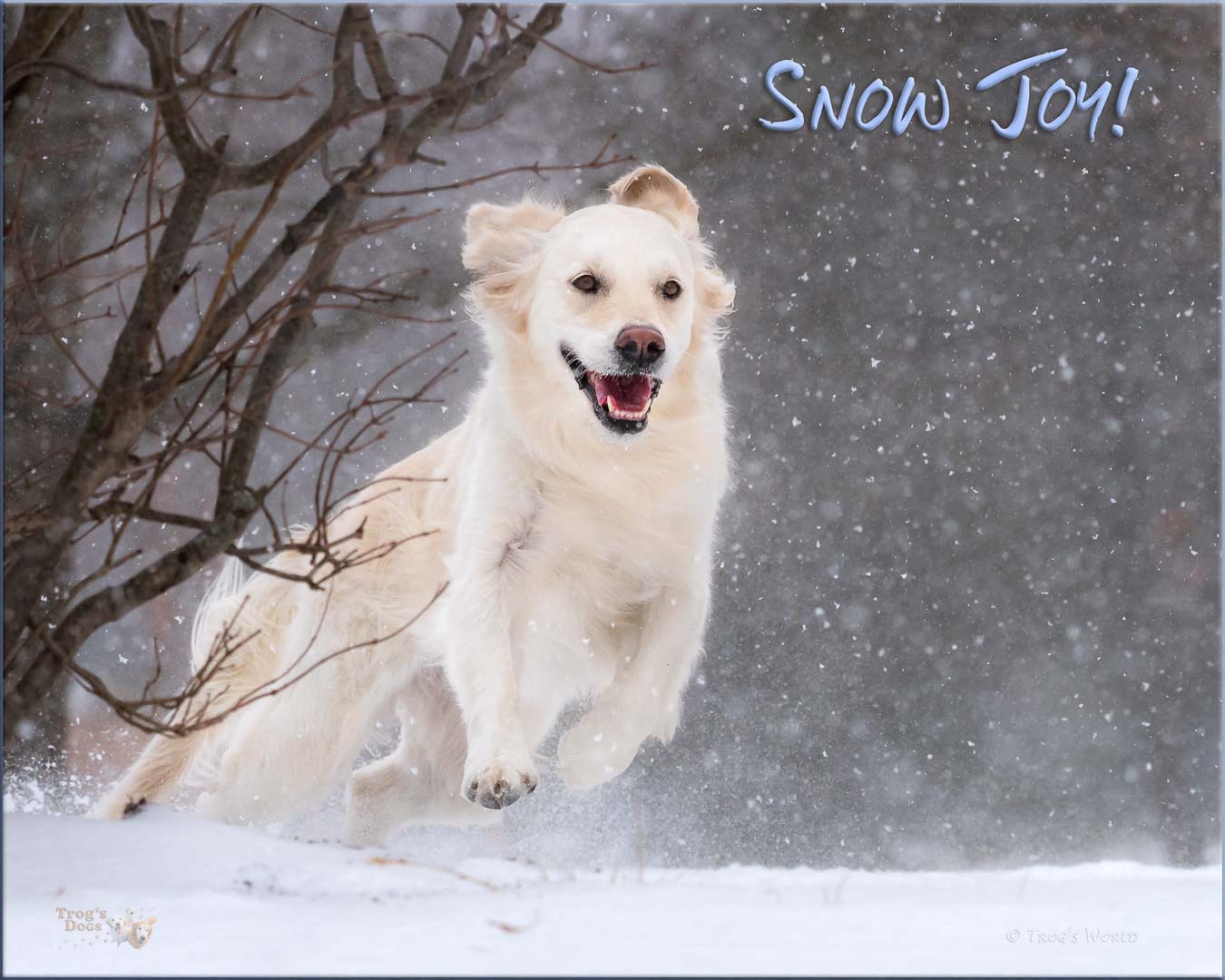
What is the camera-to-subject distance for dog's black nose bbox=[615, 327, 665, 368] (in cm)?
334

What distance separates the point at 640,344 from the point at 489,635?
103 centimetres

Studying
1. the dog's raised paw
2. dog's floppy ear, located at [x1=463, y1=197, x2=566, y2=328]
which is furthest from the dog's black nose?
the dog's raised paw

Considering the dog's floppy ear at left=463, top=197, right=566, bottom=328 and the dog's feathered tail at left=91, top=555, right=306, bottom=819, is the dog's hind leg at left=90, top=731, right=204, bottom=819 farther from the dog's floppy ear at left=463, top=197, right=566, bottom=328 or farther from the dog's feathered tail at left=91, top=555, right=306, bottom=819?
the dog's floppy ear at left=463, top=197, right=566, bottom=328

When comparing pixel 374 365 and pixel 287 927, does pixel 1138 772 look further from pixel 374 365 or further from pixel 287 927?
pixel 287 927

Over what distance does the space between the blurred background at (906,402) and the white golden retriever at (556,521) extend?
138 inches

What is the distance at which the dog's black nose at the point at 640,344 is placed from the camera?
3.34 meters

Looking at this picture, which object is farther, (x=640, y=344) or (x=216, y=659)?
(x=216, y=659)

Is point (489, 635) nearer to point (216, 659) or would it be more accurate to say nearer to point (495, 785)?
point (495, 785)

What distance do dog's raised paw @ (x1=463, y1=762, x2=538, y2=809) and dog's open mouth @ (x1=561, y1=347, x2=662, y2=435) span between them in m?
1.00

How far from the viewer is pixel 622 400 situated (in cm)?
353

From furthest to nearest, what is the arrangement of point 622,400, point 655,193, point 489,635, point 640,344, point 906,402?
point 906,402, point 655,193, point 489,635, point 622,400, point 640,344

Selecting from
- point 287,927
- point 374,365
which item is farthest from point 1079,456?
→ point 287,927

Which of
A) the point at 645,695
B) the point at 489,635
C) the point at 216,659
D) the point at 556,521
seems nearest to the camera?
the point at 489,635

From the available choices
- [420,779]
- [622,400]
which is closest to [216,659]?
[420,779]
